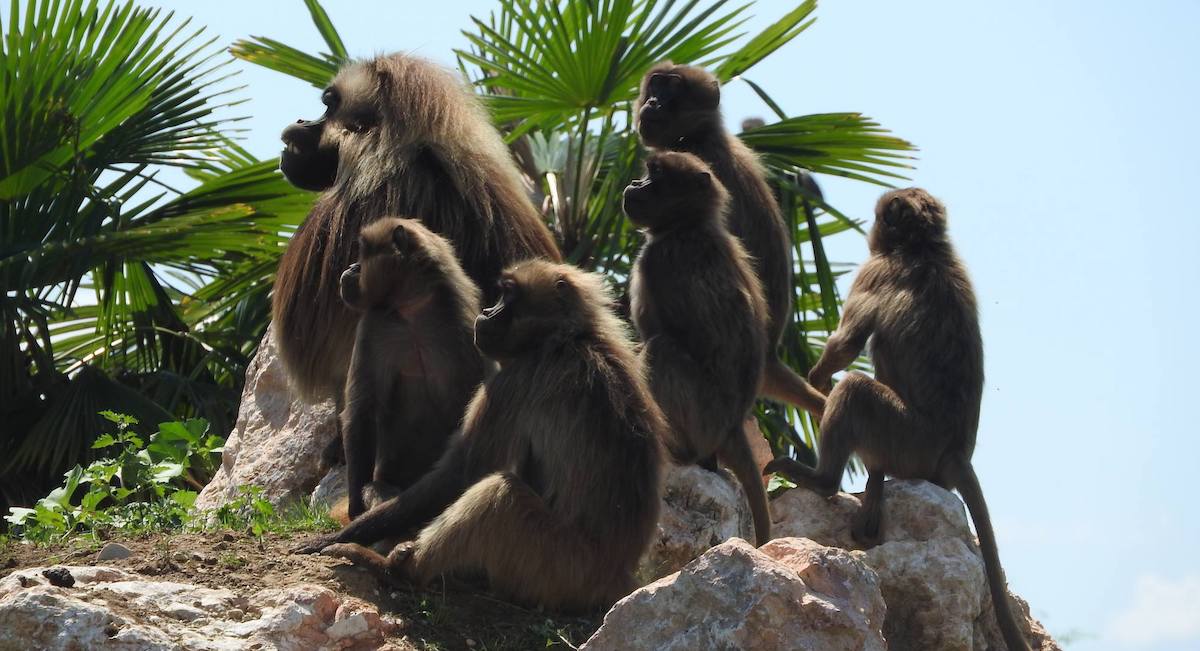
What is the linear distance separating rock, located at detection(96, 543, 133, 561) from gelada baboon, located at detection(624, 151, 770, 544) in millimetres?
2054

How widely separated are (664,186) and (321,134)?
1.60m

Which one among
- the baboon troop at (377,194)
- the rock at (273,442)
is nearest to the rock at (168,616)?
the baboon troop at (377,194)

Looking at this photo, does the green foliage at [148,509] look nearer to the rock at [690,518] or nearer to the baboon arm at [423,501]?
the baboon arm at [423,501]

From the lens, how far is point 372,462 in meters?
5.59

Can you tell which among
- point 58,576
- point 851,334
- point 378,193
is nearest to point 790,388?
point 851,334

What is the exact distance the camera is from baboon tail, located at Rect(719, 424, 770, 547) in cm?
625

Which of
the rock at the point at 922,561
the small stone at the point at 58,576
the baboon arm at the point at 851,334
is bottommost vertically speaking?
the rock at the point at 922,561

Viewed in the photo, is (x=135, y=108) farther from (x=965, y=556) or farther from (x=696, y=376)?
(x=965, y=556)

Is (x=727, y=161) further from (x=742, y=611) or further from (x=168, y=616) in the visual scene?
(x=168, y=616)

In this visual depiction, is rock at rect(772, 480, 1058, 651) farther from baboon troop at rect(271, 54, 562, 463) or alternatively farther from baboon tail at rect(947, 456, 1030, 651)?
baboon troop at rect(271, 54, 562, 463)

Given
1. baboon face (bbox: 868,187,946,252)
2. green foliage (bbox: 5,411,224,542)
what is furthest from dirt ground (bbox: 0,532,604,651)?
baboon face (bbox: 868,187,946,252)

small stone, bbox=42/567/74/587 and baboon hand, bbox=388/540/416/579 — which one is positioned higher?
small stone, bbox=42/567/74/587

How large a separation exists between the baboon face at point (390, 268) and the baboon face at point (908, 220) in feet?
8.20

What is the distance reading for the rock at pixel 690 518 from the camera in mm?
6016
